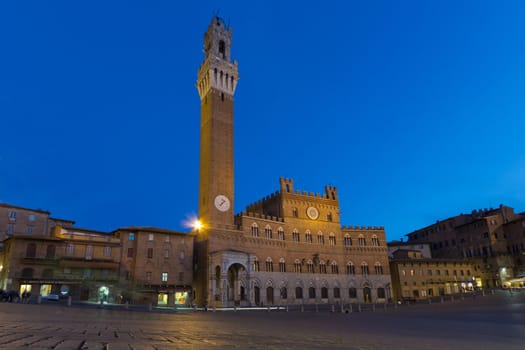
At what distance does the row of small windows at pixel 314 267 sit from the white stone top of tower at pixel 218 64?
27.7 m

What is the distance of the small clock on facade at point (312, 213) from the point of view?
61.0 meters

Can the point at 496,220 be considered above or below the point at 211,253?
above

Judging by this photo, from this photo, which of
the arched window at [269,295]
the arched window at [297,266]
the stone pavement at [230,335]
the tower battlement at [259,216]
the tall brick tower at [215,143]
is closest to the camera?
the stone pavement at [230,335]

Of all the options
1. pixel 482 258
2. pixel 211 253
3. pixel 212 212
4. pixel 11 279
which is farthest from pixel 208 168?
pixel 482 258

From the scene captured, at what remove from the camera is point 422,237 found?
9019 cm

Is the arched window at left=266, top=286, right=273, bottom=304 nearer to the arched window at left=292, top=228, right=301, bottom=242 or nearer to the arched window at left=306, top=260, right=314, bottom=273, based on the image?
the arched window at left=306, top=260, right=314, bottom=273

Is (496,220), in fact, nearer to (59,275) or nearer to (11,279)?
(59,275)

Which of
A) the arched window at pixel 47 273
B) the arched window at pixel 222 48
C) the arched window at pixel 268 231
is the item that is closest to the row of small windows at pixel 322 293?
the arched window at pixel 268 231

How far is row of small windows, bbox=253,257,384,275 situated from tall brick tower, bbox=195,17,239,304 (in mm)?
8034

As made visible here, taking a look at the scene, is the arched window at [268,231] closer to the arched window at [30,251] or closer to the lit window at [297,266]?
the lit window at [297,266]

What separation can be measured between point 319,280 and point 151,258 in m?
26.6

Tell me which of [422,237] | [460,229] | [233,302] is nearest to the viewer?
[233,302]

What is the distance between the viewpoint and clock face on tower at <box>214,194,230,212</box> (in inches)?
2049

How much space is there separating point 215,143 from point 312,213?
1998cm
